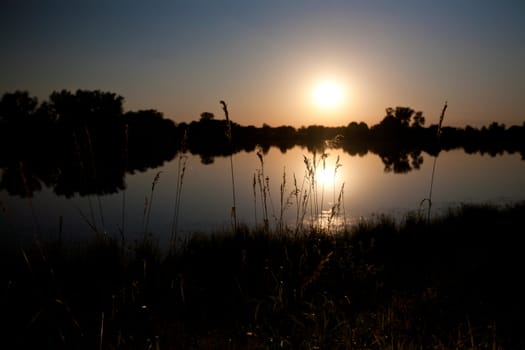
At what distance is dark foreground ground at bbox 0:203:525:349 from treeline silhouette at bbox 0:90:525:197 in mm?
1187

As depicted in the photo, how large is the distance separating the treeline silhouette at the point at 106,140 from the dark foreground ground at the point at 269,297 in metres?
1.19

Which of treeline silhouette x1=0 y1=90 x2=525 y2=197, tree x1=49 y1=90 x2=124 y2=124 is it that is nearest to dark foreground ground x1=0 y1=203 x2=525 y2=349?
treeline silhouette x1=0 y1=90 x2=525 y2=197

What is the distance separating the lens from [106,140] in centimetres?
5619

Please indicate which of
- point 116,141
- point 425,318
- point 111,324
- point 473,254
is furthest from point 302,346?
point 116,141

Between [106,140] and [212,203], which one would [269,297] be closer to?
[212,203]

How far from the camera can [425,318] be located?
3.34 metres

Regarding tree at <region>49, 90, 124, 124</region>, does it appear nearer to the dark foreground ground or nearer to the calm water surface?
the calm water surface

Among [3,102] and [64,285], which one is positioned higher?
[3,102]

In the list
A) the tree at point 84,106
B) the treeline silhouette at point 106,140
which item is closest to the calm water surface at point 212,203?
the treeline silhouette at point 106,140

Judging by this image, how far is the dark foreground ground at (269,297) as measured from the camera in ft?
9.54

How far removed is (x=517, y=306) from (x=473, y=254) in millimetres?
1831

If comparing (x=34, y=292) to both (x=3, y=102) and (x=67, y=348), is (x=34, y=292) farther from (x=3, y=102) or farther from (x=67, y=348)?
(x=3, y=102)

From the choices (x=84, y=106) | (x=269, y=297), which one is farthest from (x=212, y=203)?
(x=84, y=106)

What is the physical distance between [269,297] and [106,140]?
2292 inches
